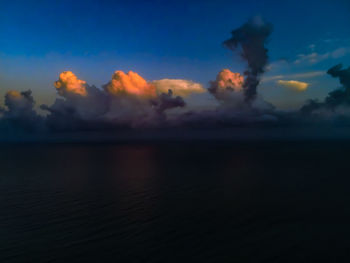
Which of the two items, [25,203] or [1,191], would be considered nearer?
[25,203]

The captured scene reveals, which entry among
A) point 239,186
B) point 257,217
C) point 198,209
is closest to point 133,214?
point 198,209

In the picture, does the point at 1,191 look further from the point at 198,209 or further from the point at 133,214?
the point at 198,209

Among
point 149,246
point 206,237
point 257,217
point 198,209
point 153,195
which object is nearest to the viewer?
point 149,246

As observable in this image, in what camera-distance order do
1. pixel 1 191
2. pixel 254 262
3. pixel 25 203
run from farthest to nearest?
pixel 1 191, pixel 25 203, pixel 254 262

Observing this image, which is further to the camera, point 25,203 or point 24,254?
point 25,203

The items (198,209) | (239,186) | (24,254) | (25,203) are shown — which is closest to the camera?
(24,254)

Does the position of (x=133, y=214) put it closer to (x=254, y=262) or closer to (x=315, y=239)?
(x=254, y=262)

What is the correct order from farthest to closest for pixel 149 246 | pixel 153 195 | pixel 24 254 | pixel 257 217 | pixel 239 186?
pixel 239 186 < pixel 153 195 < pixel 257 217 < pixel 149 246 < pixel 24 254

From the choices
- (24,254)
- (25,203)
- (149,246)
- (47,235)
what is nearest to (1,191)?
(25,203)
